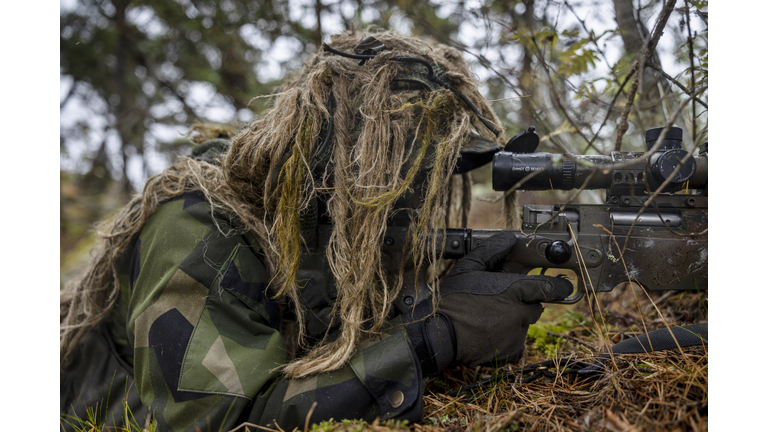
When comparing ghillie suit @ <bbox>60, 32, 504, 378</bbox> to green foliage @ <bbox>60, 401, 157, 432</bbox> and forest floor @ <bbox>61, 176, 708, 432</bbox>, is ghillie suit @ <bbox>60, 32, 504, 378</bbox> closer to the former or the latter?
forest floor @ <bbox>61, 176, 708, 432</bbox>

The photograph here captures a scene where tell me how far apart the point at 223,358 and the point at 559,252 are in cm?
151

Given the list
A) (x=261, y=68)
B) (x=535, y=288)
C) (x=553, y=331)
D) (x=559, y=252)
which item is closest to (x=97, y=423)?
(x=535, y=288)

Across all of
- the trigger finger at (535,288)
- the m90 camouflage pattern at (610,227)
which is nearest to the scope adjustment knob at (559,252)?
the m90 camouflage pattern at (610,227)

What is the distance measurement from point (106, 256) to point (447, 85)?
6.20 ft

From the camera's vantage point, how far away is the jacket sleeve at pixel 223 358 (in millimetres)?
1554

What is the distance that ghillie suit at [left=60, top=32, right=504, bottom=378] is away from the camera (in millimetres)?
1707

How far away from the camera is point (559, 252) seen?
1.92m

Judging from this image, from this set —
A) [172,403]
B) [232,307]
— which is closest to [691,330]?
[232,307]

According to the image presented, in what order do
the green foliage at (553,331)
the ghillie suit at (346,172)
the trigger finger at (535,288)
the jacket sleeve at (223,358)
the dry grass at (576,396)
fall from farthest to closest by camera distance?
the green foliage at (553,331) < the trigger finger at (535,288) < the ghillie suit at (346,172) < the jacket sleeve at (223,358) < the dry grass at (576,396)

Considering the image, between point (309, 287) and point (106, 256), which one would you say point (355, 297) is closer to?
point (309, 287)

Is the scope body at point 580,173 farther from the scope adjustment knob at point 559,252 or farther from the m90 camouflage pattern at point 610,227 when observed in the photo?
the scope adjustment knob at point 559,252

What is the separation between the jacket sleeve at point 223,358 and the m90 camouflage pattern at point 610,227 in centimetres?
45

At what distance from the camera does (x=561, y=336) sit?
248 centimetres

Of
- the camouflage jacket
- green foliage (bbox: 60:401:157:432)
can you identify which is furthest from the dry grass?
green foliage (bbox: 60:401:157:432)
